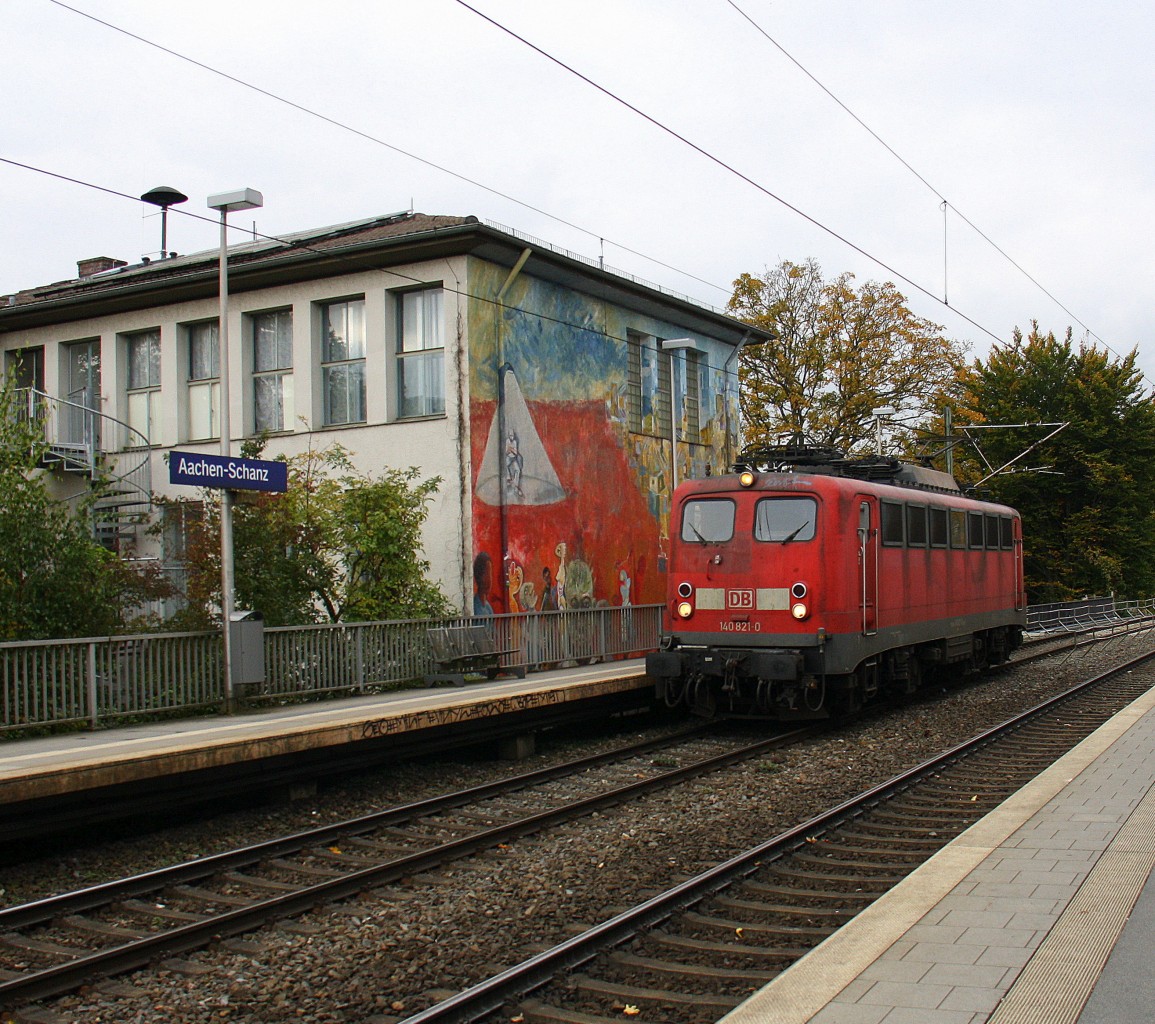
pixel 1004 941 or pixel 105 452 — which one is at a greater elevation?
pixel 105 452

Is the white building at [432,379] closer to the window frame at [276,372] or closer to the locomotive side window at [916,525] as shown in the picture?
the window frame at [276,372]

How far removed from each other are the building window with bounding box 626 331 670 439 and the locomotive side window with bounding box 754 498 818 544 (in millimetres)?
10274

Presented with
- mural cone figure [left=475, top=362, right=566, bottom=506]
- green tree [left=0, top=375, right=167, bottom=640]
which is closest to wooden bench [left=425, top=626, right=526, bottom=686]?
mural cone figure [left=475, top=362, right=566, bottom=506]

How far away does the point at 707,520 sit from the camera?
16.1 m

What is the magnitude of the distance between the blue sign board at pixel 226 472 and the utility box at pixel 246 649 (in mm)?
1491

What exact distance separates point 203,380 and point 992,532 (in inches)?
592

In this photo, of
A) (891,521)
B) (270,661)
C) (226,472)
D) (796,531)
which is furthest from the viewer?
(891,521)

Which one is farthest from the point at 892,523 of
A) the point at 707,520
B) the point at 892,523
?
the point at 707,520

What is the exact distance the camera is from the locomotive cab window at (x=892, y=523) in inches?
645

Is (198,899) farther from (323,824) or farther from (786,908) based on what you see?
(786,908)

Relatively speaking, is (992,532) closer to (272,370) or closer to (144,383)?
(272,370)

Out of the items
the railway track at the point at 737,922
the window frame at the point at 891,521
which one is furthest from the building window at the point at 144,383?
the railway track at the point at 737,922

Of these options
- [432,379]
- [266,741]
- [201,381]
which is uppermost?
[201,381]

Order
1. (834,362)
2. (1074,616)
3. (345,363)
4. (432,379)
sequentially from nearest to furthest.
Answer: (432,379) < (345,363) < (1074,616) < (834,362)
